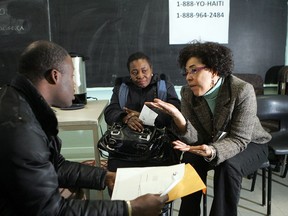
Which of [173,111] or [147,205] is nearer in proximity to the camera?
[147,205]

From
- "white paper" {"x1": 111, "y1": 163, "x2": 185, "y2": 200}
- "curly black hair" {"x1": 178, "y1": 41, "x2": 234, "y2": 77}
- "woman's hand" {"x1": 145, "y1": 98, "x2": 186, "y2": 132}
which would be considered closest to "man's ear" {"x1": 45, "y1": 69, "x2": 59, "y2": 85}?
"white paper" {"x1": 111, "y1": 163, "x2": 185, "y2": 200}

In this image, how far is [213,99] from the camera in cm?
176

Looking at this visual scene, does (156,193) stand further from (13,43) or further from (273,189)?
(13,43)

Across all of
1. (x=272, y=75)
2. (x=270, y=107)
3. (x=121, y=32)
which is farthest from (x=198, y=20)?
(x=270, y=107)

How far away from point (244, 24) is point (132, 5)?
1068 millimetres

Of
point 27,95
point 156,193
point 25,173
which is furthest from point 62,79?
point 156,193

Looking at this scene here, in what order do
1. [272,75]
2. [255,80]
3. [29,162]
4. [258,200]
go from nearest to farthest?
1. [29,162]
2. [258,200]
3. [255,80]
4. [272,75]

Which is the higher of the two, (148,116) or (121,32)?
(121,32)

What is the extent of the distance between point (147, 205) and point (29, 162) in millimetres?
399

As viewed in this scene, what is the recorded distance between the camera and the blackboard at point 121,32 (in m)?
2.69

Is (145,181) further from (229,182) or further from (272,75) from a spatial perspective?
(272,75)

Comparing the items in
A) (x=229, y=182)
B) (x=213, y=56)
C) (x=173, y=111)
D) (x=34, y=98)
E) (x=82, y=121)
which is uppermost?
(x=213, y=56)

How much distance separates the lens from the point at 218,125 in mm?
1684

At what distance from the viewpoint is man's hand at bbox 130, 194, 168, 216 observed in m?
0.95
